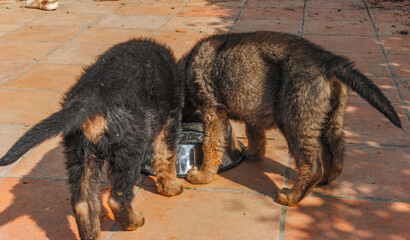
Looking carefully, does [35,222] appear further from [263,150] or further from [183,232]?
[263,150]

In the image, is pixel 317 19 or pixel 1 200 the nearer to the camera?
pixel 1 200

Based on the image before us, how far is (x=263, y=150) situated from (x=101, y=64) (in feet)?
6.87

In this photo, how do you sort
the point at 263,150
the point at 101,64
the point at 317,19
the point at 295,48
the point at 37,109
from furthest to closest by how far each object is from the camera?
the point at 317,19 → the point at 37,109 → the point at 263,150 → the point at 295,48 → the point at 101,64

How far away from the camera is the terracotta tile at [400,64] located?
719 cm

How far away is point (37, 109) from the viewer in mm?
6277

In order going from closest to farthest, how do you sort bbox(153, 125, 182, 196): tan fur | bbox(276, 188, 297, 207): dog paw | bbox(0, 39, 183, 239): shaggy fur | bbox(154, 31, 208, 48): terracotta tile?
bbox(0, 39, 183, 239): shaggy fur → bbox(276, 188, 297, 207): dog paw → bbox(153, 125, 182, 196): tan fur → bbox(154, 31, 208, 48): terracotta tile

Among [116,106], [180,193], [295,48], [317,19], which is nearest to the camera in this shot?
[116,106]

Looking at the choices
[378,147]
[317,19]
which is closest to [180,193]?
[378,147]

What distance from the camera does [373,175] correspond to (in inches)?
188

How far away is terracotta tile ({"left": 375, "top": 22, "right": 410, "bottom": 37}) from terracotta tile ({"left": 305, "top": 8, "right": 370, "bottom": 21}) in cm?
47

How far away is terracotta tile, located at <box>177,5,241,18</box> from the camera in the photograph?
10.5m

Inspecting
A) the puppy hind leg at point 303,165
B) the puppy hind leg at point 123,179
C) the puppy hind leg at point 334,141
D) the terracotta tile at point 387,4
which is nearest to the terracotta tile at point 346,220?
the puppy hind leg at point 303,165

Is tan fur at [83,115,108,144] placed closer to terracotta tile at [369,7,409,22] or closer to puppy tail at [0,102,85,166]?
puppy tail at [0,102,85,166]

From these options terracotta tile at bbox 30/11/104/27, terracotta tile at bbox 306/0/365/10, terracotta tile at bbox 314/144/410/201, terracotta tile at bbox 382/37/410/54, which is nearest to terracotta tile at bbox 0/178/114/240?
Result: terracotta tile at bbox 314/144/410/201
